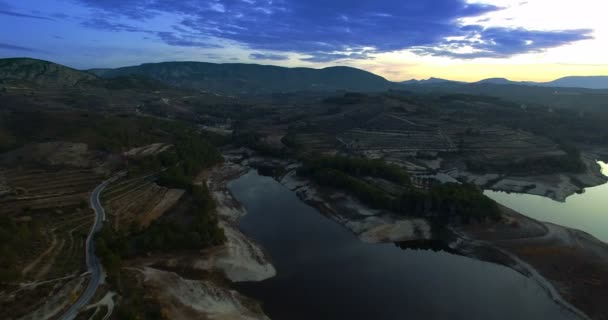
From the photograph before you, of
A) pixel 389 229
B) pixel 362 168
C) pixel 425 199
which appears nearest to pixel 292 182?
pixel 362 168

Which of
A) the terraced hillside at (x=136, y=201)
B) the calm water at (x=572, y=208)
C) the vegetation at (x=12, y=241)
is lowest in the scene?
the calm water at (x=572, y=208)

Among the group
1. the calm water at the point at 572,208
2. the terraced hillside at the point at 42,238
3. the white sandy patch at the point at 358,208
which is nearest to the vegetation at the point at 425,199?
the white sandy patch at the point at 358,208

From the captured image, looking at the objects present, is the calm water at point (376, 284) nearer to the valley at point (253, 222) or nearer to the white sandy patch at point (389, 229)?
the valley at point (253, 222)

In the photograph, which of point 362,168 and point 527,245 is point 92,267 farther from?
point 527,245

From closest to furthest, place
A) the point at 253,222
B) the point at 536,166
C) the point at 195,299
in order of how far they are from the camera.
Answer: the point at 195,299 → the point at 253,222 → the point at 536,166

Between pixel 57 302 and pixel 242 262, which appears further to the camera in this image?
pixel 242 262

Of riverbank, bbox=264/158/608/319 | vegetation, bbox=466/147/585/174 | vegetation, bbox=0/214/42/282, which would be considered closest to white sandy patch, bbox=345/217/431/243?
riverbank, bbox=264/158/608/319

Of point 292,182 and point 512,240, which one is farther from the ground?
point 512,240
